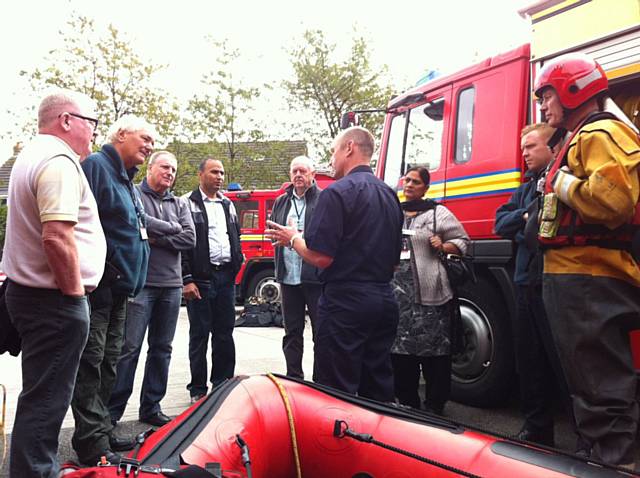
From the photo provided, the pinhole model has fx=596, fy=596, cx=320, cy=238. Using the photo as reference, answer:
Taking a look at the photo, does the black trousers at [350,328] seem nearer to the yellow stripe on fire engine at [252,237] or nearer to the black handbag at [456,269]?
the black handbag at [456,269]

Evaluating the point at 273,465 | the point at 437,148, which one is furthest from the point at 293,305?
the point at 273,465

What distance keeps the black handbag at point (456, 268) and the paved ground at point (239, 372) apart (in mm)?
923

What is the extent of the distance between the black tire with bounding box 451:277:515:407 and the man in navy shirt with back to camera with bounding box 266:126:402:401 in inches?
53.8

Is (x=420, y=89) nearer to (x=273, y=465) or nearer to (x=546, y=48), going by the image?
(x=546, y=48)

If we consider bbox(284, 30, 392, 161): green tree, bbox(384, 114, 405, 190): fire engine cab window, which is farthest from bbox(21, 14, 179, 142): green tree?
bbox(384, 114, 405, 190): fire engine cab window

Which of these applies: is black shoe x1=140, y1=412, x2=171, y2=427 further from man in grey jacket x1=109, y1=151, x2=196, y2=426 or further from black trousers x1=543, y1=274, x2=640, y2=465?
black trousers x1=543, y1=274, x2=640, y2=465

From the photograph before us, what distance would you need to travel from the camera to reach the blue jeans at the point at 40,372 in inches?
89.4

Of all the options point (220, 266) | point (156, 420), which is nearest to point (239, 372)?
point (220, 266)

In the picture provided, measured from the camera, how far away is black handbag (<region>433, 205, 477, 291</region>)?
12.5 ft

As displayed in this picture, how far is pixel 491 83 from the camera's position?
4238mm

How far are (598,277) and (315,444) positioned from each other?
125 centimetres

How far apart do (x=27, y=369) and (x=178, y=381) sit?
3.02 metres

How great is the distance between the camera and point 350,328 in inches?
110

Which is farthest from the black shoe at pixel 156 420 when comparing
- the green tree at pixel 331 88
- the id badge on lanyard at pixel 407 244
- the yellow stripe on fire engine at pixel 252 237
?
the green tree at pixel 331 88
